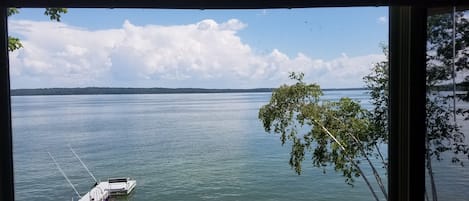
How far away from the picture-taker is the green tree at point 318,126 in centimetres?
295

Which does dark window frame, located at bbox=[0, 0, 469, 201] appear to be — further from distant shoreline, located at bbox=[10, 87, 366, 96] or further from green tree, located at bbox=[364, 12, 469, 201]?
distant shoreline, located at bbox=[10, 87, 366, 96]

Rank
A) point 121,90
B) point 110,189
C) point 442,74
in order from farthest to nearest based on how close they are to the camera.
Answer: point 110,189, point 121,90, point 442,74

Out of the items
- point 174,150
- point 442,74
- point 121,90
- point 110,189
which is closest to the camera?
point 442,74

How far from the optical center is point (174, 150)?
11.1ft

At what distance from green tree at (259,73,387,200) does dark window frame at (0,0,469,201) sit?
1311 millimetres

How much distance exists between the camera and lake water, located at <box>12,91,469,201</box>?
263cm

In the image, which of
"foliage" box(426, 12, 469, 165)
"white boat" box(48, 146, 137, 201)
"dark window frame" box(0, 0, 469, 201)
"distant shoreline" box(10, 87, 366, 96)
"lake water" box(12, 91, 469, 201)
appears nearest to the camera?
"dark window frame" box(0, 0, 469, 201)

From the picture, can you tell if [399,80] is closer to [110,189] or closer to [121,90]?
[121,90]

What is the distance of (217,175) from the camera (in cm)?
345

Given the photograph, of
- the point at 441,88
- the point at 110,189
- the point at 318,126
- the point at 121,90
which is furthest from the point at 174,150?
the point at 441,88

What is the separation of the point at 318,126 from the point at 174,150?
1318 mm

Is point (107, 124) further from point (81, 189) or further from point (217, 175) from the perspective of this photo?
point (217, 175)

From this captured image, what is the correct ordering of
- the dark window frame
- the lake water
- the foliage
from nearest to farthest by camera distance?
the dark window frame < the foliage < the lake water

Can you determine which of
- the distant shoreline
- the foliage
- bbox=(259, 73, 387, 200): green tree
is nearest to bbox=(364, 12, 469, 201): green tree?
the foliage
